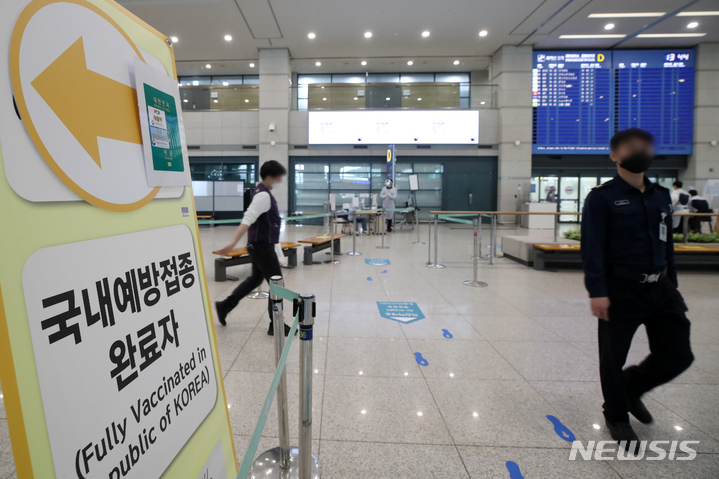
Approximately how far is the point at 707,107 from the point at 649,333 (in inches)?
747

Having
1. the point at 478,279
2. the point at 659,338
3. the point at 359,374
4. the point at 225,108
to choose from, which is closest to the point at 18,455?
the point at 359,374

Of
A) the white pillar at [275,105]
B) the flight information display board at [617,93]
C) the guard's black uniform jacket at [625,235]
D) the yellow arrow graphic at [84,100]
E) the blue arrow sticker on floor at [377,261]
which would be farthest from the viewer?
the white pillar at [275,105]

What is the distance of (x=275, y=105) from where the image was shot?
15.7 meters

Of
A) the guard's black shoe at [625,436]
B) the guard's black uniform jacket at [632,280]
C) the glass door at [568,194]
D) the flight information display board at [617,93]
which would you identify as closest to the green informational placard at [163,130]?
the guard's black uniform jacket at [632,280]

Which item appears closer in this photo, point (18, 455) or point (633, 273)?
point (18, 455)

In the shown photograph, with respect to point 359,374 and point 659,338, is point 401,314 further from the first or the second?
point 659,338

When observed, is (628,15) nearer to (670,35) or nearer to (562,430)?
(670,35)

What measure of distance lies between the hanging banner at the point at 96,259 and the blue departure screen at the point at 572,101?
17013mm

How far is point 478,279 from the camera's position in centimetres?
619

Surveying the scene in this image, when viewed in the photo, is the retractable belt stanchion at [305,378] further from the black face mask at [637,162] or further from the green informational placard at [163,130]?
the black face mask at [637,162]

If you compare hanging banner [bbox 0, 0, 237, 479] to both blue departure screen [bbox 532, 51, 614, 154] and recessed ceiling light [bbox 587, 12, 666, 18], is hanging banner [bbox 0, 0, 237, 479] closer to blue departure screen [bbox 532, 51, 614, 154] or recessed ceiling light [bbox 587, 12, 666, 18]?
recessed ceiling light [bbox 587, 12, 666, 18]

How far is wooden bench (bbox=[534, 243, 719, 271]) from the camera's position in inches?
265

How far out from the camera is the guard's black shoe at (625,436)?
2.04m

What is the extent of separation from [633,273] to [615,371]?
1.87ft
